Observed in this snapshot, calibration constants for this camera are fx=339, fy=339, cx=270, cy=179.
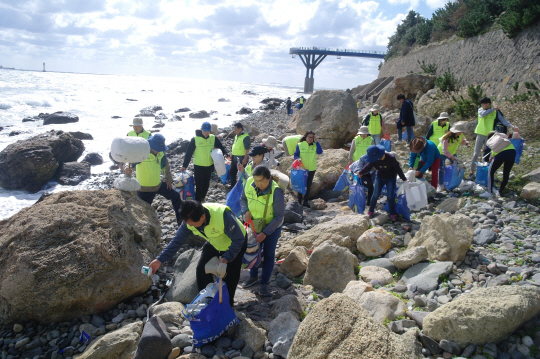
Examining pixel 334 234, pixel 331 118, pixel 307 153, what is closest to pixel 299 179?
pixel 307 153

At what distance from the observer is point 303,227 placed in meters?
6.38

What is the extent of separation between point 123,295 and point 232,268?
141 centimetres

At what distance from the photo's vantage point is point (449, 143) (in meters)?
6.82

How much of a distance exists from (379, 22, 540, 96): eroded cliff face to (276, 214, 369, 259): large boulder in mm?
10504

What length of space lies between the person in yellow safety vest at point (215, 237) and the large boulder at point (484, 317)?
5.85 ft

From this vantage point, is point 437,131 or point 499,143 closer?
point 499,143

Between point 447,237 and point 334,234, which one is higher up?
point 447,237

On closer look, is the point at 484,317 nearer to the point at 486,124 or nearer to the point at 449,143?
the point at 449,143

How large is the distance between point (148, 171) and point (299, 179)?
9.89 feet

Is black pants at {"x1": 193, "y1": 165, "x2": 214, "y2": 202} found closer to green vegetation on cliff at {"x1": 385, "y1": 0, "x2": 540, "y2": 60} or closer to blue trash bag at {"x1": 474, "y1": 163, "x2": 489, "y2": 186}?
blue trash bag at {"x1": 474, "y1": 163, "x2": 489, "y2": 186}

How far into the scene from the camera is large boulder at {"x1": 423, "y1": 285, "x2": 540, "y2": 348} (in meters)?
2.59

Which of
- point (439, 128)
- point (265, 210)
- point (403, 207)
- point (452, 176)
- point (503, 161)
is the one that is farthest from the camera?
point (439, 128)

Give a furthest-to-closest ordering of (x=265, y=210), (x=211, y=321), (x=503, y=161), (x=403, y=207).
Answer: (x=503, y=161) → (x=403, y=207) → (x=265, y=210) → (x=211, y=321)

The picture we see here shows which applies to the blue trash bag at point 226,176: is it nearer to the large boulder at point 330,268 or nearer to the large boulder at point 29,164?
the large boulder at point 330,268
